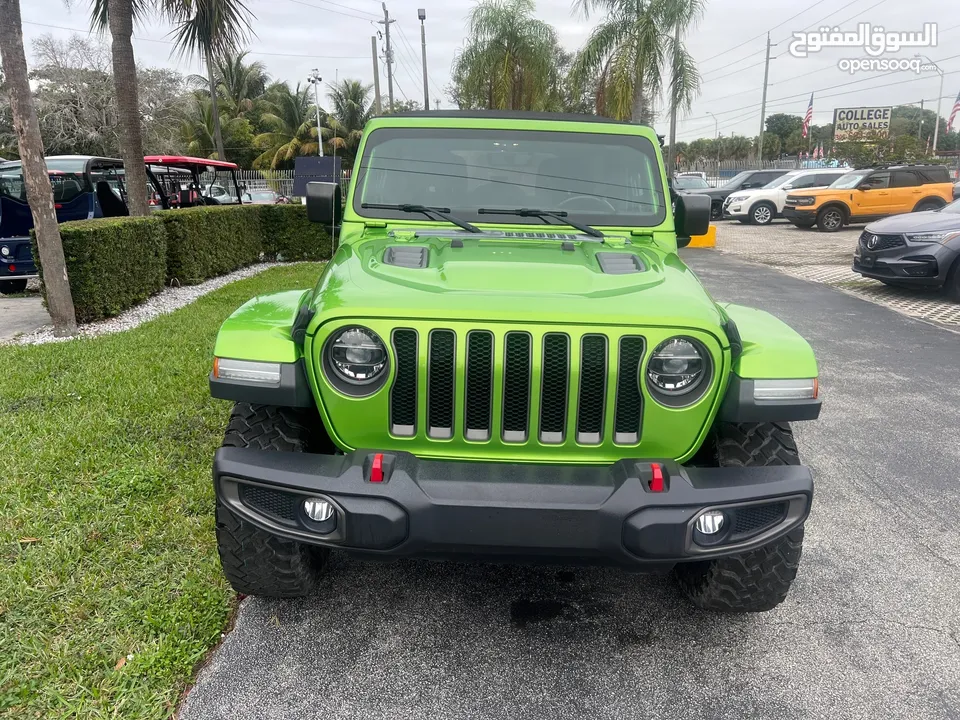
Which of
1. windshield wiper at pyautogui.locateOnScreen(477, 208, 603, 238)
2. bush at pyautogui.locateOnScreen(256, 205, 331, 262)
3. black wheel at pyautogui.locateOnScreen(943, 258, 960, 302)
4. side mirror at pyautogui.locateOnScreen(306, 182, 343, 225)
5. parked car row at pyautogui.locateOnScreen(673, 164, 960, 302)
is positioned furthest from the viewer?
bush at pyautogui.locateOnScreen(256, 205, 331, 262)

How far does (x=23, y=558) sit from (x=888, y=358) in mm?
7034

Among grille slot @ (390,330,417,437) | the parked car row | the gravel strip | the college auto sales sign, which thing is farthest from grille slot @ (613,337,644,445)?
the college auto sales sign

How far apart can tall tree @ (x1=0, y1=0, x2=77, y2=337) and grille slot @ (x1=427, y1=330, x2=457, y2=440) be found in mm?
6066

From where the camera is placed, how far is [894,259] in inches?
390

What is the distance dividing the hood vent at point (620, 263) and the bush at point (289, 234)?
37.2 feet

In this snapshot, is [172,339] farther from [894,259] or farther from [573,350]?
[894,259]

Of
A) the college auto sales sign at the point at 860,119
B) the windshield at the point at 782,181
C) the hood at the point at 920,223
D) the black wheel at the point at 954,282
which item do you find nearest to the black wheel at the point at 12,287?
the hood at the point at 920,223

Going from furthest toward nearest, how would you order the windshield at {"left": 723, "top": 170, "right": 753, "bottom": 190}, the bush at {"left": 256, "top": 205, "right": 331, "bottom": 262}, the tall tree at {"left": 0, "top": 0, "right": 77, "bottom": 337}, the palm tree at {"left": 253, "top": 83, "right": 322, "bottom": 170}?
the palm tree at {"left": 253, "top": 83, "right": 322, "bottom": 170}
the windshield at {"left": 723, "top": 170, "right": 753, "bottom": 190}
the bush at {"left": 256, "top": 205, "right": 331, "bottom": 262}
the tall tree at {"left": 0, "top": 0, "right": 77, "bottom": 337}

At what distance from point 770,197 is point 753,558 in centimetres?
2138

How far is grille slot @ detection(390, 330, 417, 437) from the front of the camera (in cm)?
235

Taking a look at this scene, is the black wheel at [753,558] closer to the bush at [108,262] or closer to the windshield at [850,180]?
the bush at [108,262]

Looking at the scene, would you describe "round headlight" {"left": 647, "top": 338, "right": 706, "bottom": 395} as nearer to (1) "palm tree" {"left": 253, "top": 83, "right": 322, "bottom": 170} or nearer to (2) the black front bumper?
(2) the black front bumper

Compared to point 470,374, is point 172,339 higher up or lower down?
lower down

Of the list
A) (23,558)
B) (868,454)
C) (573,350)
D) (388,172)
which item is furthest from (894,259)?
(23,558)
